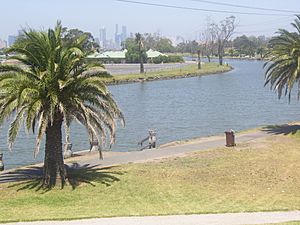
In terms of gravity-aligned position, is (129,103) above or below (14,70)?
below

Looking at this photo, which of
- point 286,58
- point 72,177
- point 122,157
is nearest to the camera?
point 72,177

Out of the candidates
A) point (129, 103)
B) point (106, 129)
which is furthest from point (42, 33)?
point (129, 103)

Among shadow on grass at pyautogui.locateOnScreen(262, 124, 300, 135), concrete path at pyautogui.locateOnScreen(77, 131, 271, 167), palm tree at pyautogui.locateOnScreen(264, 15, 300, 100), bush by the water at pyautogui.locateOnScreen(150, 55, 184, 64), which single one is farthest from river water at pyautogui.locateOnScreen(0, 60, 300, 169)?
bush by the water at pyautogui.locateOnScreen(150, 55, 184, 64)

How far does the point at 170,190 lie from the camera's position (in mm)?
17844

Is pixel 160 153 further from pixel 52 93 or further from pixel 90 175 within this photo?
pixel 52 93

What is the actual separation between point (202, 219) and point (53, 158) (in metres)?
7.23

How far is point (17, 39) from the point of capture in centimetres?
1897

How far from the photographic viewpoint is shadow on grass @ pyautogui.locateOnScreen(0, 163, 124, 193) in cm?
1883

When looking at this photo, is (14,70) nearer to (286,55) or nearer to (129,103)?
(286,55)

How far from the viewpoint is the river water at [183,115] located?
34469 mm

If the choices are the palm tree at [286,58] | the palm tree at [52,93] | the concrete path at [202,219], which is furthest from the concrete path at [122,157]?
the concrete path at [202,219]

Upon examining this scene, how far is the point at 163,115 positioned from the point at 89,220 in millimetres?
36986

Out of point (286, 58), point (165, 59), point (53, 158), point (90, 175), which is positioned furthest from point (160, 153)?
point (165, 59)

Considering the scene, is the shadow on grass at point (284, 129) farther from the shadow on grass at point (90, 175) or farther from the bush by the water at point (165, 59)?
the bush by the water at point (165, 59)
